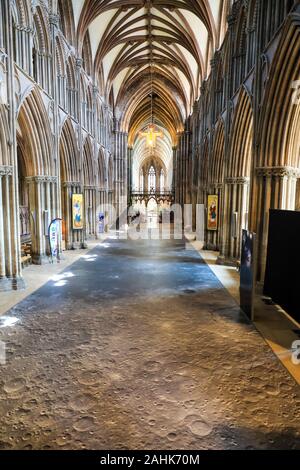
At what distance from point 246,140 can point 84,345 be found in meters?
9.58

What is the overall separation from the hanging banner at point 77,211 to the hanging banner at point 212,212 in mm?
6700

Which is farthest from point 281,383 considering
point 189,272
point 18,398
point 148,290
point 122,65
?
point 122,65

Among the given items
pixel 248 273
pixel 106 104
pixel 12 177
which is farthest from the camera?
pixel 106 104

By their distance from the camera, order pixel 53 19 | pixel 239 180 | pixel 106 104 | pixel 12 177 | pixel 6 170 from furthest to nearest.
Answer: pixel 106 104
pixel 53 19
pixel 239 180
pixel 12 177
pixel 6 170

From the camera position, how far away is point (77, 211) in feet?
51.5

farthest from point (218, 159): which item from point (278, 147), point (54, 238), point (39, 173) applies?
point (54, 238)

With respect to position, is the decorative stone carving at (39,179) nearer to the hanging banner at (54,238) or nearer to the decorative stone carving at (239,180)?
the hanging banner at (54,238)

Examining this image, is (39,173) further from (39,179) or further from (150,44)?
(150,44)

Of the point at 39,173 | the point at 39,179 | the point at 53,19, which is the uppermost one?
the point at 53,19

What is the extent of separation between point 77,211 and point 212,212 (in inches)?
276

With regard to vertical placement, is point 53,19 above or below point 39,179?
above

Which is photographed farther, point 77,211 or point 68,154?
point 77,211

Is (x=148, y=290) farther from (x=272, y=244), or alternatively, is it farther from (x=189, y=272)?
(x=272, y=244)

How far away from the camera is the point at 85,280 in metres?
9.34
